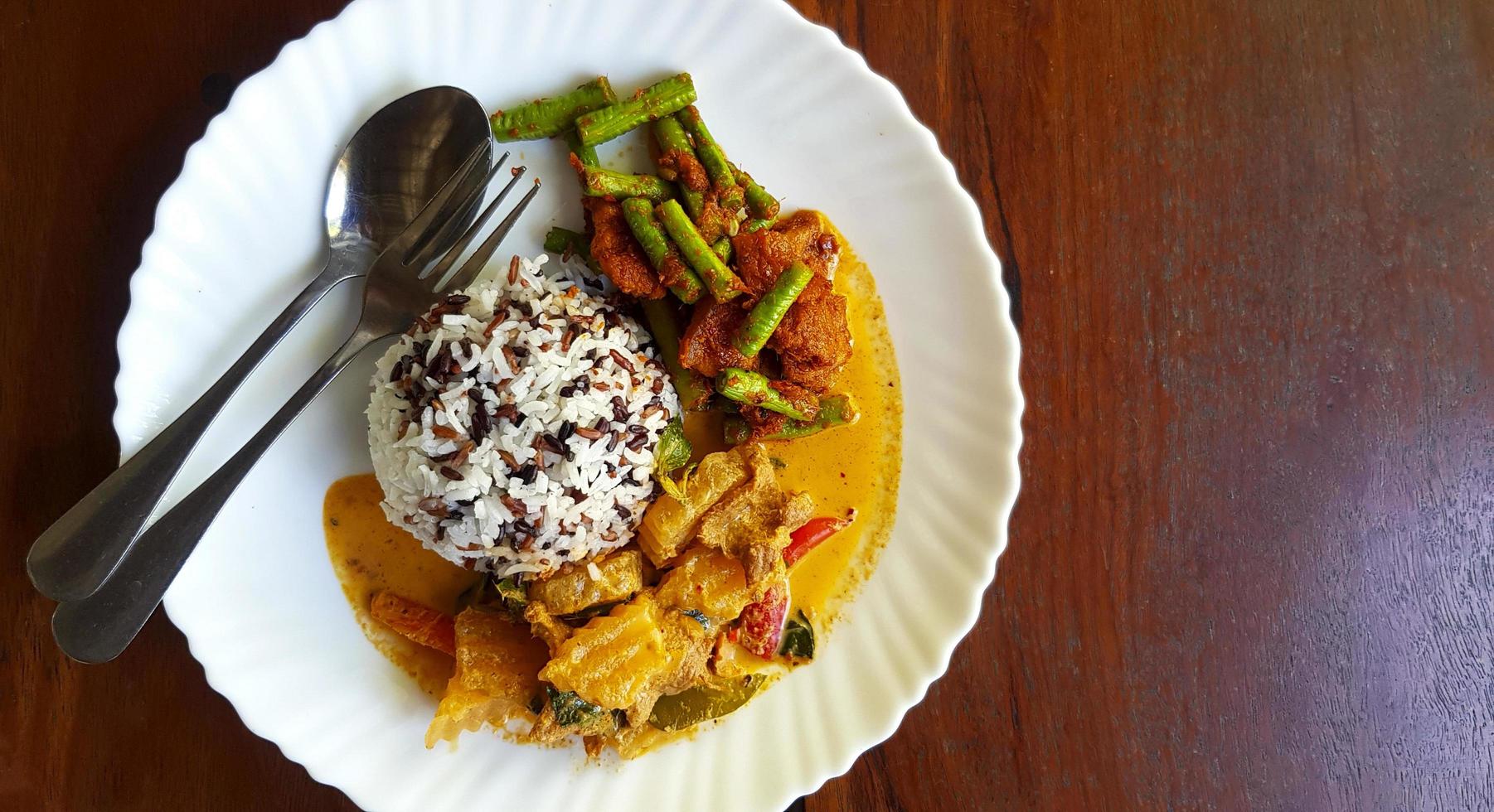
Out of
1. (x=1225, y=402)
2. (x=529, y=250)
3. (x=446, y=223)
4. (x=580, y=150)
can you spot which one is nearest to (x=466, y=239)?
(x=446, y=223)

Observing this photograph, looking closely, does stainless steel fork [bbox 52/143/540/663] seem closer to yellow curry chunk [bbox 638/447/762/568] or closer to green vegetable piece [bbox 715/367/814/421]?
green vegetable piece [bbox 715/367/814/421]

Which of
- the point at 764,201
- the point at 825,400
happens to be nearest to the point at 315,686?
the point at 825,400

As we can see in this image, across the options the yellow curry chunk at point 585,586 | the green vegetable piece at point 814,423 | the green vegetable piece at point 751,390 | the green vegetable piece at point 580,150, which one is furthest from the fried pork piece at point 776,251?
the yellow curry chunk at point 585,586

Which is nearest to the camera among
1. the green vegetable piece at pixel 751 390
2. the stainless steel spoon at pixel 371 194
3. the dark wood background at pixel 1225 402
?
the stainless steel spoon at pixel 371 194

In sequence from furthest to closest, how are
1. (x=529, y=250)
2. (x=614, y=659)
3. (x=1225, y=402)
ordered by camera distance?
(x=1225, y=402), (x=529, y=250), (x=614, y=659)

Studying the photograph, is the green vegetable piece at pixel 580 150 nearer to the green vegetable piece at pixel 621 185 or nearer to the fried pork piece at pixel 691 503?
the green vegetable piece at pixel 621 185

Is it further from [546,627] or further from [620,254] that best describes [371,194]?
[546,627]
